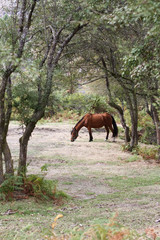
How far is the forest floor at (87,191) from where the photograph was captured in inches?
190

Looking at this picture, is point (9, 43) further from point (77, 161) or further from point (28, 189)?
point (77, 161)

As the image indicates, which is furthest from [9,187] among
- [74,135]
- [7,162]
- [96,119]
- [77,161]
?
[96,119]

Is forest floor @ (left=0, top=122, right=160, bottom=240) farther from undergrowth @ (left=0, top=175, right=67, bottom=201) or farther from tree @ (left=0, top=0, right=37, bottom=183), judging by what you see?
tree @ (left=0, top=0, right=37, bottom=183)

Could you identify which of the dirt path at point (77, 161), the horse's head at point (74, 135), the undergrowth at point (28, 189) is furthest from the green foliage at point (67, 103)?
the horse's head at point (74, 135)

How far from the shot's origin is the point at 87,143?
56.4ft

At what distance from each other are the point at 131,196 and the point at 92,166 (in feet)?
13.8

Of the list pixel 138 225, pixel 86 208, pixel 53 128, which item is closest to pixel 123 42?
pixel 86 208

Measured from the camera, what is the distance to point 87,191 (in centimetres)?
796

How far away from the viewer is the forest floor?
4.83m

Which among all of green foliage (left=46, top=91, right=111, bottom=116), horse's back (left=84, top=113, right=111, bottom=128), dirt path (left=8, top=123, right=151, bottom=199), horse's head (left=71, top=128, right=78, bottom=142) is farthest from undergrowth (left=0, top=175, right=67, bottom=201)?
horse's back (left=84, top=113, right=111, bottom=128)

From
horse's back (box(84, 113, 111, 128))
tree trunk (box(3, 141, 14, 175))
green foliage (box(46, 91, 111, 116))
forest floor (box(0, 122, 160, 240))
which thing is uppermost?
green foliage (box(46, 91, 111, 116))

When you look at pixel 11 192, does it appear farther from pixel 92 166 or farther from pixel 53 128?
pixel 53 128

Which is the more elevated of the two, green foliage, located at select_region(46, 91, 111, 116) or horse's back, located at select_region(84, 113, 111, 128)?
green foliage, located at select_region(46, 91, 111, 116)

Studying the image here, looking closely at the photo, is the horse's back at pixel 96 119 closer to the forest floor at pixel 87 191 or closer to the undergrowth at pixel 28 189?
the forest floor at pixel 87 191
